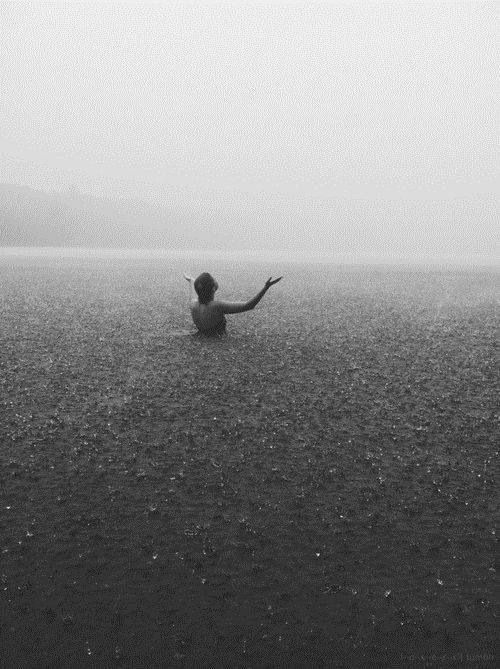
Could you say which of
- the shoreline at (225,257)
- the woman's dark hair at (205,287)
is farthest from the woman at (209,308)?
the shoreline at (225,257)

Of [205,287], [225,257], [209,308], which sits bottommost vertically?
[209,308]

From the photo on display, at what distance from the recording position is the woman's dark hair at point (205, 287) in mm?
14836

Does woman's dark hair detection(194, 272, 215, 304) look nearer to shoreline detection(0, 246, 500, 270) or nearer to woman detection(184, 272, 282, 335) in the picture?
woman detection(184, 272, 282, 335)

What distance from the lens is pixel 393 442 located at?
770cm

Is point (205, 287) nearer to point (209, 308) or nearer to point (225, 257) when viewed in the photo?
point (209, 308)

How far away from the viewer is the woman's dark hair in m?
14.8

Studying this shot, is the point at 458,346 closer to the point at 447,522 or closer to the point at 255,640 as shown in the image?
the point at 447,522

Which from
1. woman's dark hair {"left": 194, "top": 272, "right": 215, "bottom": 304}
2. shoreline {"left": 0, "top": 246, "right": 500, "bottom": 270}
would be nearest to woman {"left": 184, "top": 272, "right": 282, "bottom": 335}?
woman's dark hair {"left": 194, "top": 272, "right": 215, "bottom": 304}

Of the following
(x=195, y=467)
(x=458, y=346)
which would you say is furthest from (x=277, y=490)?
(x=458, y=346)

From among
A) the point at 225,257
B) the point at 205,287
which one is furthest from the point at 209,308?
the point at 225,257

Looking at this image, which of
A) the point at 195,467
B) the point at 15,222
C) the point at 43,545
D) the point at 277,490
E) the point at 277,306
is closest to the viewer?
the point at 43,545

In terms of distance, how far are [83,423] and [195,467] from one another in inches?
95.5

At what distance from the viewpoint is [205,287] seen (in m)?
14.9

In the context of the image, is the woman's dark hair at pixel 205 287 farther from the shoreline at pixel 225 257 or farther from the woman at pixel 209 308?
the shoreline at pixel 225 257
